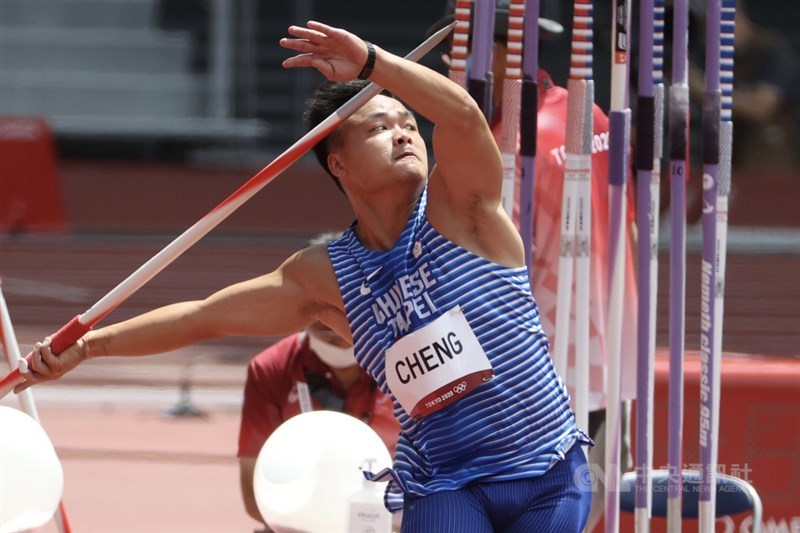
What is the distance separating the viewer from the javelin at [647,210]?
3656mm

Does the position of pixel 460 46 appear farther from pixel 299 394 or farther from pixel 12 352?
pixel 12 352

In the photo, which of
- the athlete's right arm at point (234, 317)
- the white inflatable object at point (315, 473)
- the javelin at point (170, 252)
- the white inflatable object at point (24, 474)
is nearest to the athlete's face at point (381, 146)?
the javelin at point (170, 252)

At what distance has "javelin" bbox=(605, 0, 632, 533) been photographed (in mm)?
3643

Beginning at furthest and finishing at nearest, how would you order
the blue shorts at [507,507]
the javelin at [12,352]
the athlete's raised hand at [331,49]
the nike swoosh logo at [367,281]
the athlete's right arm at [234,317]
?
1. the javelin at [12,352]
2. the athlete's right arm at [234,317]
3. the nike swoosh logo at [367,281]
4. the blue shorts at [507,507]
5. the athlete's raised hand at [331,49]

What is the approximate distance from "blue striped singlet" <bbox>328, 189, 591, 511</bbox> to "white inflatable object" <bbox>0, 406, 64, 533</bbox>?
121 centimetres

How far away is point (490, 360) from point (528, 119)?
1171 mm

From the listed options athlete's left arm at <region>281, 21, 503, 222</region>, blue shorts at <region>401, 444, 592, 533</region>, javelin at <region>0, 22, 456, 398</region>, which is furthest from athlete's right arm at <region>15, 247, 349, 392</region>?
blue shorts at <region>401, 444, 592, 533</region>

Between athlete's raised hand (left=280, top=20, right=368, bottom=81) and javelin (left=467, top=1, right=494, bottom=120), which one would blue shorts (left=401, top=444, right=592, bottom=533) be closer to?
athlete's raised hand (left=280, top=20, right=368, bottom=81)

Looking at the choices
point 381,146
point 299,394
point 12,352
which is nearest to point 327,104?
point 381,146

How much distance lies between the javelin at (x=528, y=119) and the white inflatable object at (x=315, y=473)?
69 cm

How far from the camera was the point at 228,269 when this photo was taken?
38.3ft

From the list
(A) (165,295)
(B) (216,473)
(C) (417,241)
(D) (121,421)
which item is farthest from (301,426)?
(A) (165,295)

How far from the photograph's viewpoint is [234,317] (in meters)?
3.01

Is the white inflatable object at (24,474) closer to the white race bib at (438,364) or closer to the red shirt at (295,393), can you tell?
the red shirt at (295,393)
